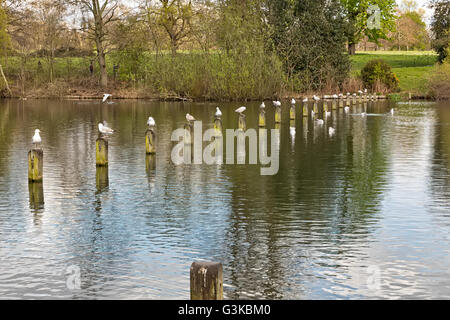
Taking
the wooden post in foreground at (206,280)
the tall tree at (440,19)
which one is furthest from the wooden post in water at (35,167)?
the tall tree at (440,19)

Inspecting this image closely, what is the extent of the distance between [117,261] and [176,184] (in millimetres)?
6881

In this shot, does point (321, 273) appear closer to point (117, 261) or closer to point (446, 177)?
point (117, 261)

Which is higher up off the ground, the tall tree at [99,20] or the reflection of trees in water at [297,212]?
the tall tree at [99,20]

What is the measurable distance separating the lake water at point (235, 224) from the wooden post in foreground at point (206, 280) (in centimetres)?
201

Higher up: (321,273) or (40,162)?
(40,162)

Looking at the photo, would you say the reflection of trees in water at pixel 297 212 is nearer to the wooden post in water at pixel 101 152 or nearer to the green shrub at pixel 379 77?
the wooden post in water at pixel 101 152

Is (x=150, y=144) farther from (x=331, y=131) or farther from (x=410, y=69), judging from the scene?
Result: (x=410, y=69)

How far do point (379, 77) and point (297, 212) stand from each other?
49.2m

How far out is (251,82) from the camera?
175 ft

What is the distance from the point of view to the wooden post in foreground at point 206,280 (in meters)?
7.05

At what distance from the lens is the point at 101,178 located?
18312 mm

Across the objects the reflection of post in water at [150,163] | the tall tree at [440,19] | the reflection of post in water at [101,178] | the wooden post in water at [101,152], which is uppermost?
the tall tree at [440,19]

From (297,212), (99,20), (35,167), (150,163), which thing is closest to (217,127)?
(150,163)
